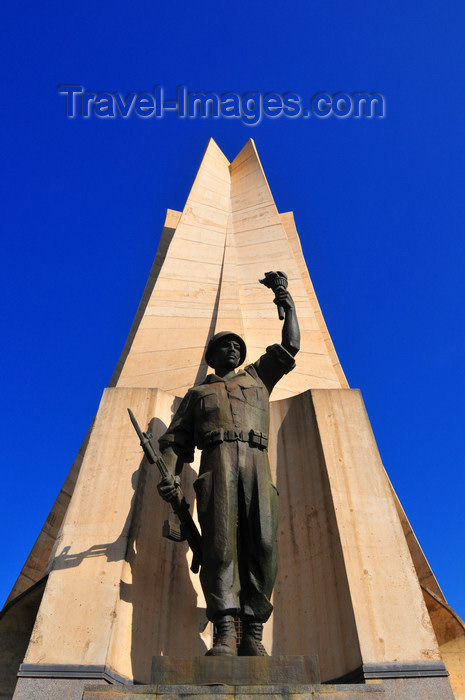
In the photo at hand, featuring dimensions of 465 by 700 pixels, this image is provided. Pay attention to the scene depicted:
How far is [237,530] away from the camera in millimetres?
4996

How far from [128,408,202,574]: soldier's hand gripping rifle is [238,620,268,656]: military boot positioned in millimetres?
731

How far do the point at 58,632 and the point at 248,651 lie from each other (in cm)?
183

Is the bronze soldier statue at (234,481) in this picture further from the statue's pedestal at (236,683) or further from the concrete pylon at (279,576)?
the concrete pylon at (279,576)

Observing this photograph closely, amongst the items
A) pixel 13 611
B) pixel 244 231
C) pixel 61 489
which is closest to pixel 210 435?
pixel 13 611

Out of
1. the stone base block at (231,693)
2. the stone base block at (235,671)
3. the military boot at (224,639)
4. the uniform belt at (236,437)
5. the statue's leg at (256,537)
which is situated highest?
the uniform belt at (236,437)

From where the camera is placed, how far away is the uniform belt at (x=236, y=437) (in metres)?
5.35

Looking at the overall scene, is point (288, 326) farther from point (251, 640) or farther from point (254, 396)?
point (251, 640)

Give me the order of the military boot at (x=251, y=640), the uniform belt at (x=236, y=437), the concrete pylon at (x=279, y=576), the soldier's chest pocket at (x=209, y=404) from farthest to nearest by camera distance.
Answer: the soldier's chest pocket at (x=209, y=404) → the uniform belt at (x=236, y=437) → the concrete pylon at (x=279, y=576) → the military boot at (x=251, y=640)

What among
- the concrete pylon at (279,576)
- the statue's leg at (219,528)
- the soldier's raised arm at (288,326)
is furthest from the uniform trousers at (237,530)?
the soldier's raised arm at (288,326)

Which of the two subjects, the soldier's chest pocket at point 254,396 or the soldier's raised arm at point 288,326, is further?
the soldier's raised arm at point 288,326

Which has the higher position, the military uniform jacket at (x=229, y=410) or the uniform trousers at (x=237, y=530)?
the military uniform jacket at (x=229, y=410)

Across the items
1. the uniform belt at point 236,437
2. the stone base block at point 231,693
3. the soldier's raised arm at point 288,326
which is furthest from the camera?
the soldier's raised arm at point 288,326

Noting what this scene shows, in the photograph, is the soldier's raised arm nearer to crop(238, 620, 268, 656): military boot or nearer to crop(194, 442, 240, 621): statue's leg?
crop(194, 442, 240, 621): statue's leg

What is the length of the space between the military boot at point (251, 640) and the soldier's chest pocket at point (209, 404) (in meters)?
1.90
